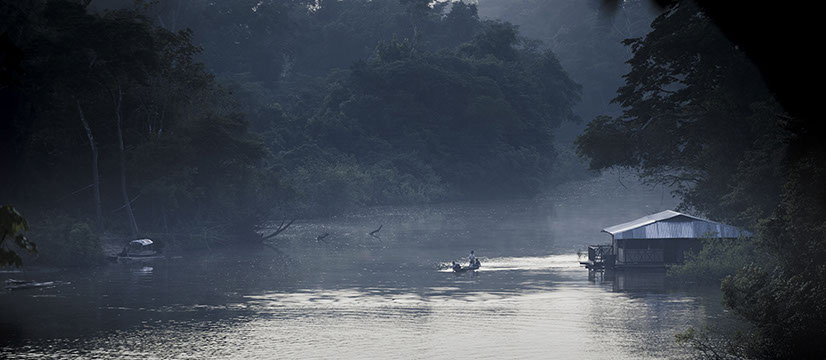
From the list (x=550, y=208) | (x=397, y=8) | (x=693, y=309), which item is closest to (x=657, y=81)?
(x=693, y=309)

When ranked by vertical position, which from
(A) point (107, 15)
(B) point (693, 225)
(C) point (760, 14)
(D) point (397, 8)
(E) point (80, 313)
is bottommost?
(E) point (80, 313)

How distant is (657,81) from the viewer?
181 ft

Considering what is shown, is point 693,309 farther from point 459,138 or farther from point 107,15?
point 459,138

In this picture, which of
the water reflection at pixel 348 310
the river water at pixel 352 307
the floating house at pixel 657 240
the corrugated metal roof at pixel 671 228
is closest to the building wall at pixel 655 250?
the floating house at pixel 657 240

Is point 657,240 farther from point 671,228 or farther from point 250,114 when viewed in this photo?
point 250,114

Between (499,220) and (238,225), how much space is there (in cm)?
2770

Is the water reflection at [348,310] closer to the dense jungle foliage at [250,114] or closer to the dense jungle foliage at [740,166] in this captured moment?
the dense jungle foliage at [740,166]

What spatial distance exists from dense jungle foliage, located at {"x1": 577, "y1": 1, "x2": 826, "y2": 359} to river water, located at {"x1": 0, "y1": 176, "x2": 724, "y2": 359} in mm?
3041

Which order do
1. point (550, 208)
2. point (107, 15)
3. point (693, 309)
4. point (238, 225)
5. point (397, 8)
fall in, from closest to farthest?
point (693, 309) < point (107, 15) < point (238, 225) < point (550, 208) < point (397, 8)

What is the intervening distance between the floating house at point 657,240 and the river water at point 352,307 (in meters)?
2.25

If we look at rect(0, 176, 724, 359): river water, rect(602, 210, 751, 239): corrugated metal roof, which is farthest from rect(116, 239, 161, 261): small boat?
rect(602, 210, 751, 239): corrugated metal roof

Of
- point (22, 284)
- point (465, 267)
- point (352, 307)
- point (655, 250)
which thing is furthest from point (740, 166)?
point (22, 284)

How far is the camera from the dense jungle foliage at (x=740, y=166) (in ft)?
93.7

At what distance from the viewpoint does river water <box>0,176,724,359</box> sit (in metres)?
31.3
